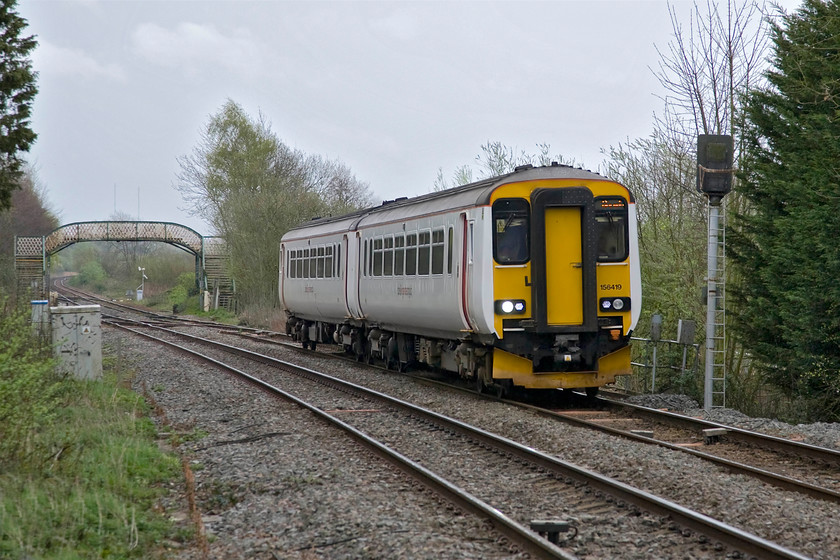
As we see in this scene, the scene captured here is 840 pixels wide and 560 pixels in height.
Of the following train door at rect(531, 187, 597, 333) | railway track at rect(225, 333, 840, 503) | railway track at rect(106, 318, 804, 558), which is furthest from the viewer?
train door at rect(531, 187, 597, 333)

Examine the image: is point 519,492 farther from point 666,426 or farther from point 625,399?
point 625,399

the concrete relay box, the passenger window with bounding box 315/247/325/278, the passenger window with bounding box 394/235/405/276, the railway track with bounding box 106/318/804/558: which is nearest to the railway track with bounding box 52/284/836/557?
the railway track with bounding box 106/318/804/558

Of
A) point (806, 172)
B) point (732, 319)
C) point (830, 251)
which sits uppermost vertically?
point (806, 172)

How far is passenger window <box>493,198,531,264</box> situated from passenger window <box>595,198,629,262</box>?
1.05m

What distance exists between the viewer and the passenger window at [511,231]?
12844 millimetres

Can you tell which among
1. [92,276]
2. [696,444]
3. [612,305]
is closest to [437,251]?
[612,305]

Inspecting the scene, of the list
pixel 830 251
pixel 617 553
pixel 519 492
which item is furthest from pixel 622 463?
pixel 830 251

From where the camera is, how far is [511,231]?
1290 cm

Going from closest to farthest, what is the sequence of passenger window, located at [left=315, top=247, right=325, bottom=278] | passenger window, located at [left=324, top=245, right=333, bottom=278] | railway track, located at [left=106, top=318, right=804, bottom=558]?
railway track, located at [left=106, top=318, right=804, bottom=558]
passenger window, located at [left=324, top=245, right=333, bottom=278]
passenger window, located at [left=315, top=247, right=325, bottom=278]

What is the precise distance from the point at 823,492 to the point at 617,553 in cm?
224

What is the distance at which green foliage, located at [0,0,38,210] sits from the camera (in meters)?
16.8

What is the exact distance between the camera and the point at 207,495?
785cm

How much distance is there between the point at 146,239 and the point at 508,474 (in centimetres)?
5361

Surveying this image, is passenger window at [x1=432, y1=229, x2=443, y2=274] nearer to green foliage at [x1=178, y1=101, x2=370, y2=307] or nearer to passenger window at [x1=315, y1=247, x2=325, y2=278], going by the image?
passenger window at [x1=315, y1=247, x2=325, y2=278]
